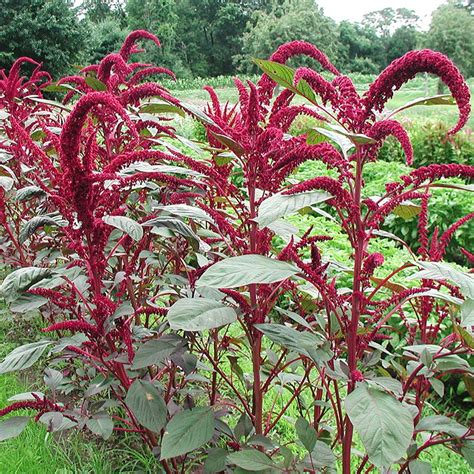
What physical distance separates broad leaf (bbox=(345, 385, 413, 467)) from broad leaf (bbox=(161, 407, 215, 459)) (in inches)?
12.9

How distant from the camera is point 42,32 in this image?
19734 millimetres

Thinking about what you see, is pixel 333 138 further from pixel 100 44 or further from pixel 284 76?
pixel 100 44

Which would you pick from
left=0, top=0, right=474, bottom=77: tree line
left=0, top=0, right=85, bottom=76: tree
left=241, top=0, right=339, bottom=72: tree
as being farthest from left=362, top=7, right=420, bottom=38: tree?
left=0, top=0, right=85, bottom=76: tree

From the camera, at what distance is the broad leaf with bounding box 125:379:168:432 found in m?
1.00

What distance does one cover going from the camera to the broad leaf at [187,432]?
94 cm

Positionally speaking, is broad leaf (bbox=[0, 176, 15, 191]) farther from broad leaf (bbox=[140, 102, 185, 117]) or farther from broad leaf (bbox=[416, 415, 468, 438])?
broad leaf (bbox=[416, 415, 468, 438])

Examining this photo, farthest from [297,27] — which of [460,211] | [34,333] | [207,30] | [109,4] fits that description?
[34,333]

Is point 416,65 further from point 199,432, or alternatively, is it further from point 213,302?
point 199,432

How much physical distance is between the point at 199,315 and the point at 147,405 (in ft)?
0.91

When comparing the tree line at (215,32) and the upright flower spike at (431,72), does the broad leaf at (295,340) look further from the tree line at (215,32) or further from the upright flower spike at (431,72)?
the tree line at (215,32)

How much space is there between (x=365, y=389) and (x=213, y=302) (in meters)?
0.30

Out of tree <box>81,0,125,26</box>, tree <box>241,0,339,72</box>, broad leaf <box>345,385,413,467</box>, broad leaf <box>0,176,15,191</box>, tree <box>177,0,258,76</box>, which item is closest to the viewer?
broad leaf <box>345,385,413,467</box>

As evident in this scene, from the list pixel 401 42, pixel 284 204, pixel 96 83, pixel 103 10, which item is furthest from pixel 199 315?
pixel 103 10

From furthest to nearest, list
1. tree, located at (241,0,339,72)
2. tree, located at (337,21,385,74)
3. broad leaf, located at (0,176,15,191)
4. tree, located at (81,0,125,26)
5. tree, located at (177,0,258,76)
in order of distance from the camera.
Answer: tree, located at (81,0,125,26)
tree, located at (177,0,258,76)
tree, located at (337,21,385,74)
tree, located at (241,0,339,72)
broad leaf, located at (0,176,15,191)
